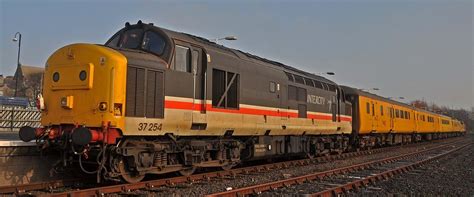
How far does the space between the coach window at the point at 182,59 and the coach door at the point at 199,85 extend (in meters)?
0.12

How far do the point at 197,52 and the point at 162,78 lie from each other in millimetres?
1585

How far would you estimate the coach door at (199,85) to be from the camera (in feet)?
33.9

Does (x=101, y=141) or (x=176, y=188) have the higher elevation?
(x=101, y=141)

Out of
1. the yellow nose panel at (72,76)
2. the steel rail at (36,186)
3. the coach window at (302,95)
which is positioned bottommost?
the steel rail at (36,186)

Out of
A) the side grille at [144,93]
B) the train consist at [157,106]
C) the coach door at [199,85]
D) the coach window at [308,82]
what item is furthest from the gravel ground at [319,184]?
the coach window at [308,82]

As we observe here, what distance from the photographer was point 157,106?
928 cm

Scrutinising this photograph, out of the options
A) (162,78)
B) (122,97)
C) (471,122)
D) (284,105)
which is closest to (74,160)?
(122,97)

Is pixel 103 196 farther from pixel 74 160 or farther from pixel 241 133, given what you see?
pixel 241 133

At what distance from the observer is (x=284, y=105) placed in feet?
48.8

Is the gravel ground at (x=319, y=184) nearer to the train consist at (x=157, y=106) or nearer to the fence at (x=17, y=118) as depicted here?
the train consist at (x=157, y=106)

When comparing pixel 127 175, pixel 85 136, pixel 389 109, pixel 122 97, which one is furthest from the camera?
pixel 389 109

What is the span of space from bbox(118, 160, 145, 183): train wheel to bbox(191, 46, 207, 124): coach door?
181 cm

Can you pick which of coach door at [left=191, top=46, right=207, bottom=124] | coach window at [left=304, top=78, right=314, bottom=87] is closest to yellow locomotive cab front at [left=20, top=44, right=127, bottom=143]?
coach door at [left=191, top=46, right=207, bottom=124]

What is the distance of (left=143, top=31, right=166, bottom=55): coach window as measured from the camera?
988cm
